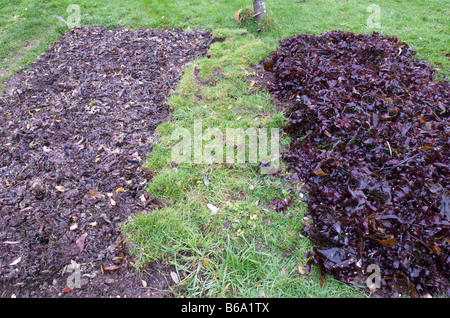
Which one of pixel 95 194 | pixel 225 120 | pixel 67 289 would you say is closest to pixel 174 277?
pixel 67 289

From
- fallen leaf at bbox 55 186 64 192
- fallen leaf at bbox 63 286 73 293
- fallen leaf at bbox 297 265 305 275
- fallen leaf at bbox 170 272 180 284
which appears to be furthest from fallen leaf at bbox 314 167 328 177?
fallen leaf at bbox 55 186 64 192

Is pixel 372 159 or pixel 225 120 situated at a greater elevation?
pixel 225 120

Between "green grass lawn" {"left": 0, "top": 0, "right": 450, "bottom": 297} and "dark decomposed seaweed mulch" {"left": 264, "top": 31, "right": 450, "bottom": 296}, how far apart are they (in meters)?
0.27

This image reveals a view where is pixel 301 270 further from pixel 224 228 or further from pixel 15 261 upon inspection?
pixel 15 261

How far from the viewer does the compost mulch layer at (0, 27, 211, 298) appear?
218 cm

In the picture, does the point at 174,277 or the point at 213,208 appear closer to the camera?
the point at 174,277

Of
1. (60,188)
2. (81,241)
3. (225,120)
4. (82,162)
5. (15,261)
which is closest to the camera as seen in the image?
(15,261)

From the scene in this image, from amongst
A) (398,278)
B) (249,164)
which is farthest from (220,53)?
(398,278)

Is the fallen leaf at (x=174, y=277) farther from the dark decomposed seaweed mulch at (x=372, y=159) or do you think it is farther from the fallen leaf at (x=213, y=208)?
the dark decomposed seaweed mulch at (x=372, y=159)

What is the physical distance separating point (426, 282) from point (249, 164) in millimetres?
1780

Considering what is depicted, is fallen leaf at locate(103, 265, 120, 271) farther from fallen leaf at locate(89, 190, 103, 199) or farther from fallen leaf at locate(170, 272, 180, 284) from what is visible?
fallen leaf at locate(89, 190, 103, 199)

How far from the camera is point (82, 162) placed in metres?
3.01

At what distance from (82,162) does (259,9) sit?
14.3ft

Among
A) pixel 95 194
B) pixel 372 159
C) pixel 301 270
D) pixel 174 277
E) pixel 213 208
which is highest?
pixel 95 194
